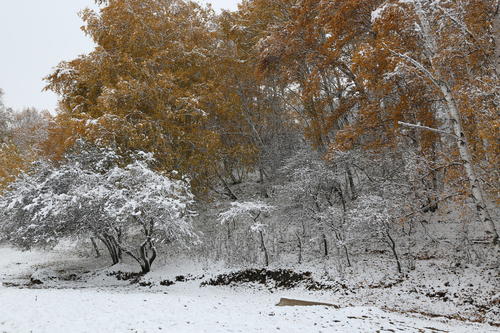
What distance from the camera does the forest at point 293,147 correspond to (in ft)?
29.6

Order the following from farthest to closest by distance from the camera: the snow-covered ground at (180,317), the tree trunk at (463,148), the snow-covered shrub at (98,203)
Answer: the snow-covered shrub at (98,203) → the tree trunk at (463,148) → the snow-covered ground at (180,317)

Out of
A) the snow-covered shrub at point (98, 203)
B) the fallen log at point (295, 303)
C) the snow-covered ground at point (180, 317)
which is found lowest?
the fallen log at point (295, 303)

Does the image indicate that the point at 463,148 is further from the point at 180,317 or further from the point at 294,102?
the point at 294,102

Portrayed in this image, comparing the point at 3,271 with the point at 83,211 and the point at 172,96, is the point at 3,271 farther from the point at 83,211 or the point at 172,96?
the point at 172,96

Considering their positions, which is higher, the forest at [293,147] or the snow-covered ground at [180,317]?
the forest at [293,147]

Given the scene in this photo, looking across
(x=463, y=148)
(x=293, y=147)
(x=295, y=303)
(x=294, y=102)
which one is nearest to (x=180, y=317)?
(x=295, y=303)

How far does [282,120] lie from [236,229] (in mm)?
8983

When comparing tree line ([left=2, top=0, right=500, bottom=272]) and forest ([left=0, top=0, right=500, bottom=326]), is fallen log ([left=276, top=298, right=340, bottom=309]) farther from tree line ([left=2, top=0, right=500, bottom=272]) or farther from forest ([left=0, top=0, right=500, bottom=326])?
tree line ([left=2, top=0, right=500, bottom=272])

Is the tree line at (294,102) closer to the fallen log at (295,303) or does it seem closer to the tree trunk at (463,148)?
the tree trunk at (463,148)

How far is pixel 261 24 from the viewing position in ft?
59.4

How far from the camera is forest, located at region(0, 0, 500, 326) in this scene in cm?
902

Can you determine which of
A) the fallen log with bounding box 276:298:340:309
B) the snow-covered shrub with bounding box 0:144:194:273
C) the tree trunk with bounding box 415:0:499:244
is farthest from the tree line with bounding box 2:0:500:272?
the fallen log with bounding box 276:298:340:309

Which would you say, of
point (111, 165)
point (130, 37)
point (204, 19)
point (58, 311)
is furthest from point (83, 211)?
point (204, 19)

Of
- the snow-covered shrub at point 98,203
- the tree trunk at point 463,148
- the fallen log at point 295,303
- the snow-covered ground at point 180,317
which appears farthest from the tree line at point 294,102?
the snow-covered ground at point 180,317
